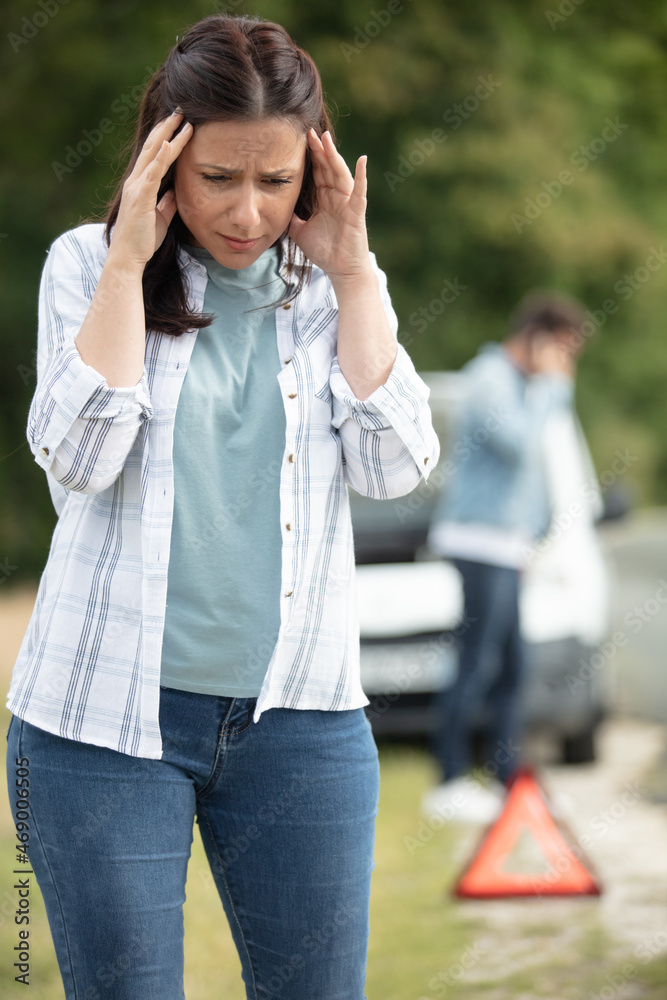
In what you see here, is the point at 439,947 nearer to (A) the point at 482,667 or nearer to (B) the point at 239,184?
(A) the point at 482,667

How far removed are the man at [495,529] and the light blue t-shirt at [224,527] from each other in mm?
3367

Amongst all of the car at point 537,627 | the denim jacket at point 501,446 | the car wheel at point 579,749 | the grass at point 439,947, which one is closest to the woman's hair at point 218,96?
the grass at point 439,947

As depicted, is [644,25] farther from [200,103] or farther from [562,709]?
[200,103]

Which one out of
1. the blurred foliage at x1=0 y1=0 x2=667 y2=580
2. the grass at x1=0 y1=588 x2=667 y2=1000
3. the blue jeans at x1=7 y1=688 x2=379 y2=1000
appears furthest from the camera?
the blurred foliage at x1=0 y1=0 x2=667 y2=580

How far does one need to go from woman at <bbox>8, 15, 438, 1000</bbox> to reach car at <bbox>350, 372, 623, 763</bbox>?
390cm

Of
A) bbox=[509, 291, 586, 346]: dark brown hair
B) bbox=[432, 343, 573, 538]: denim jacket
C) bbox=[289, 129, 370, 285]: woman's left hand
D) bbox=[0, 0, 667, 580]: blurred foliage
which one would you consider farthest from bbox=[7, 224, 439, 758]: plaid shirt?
bbox=[509, 291, 586, 346]: dark brown hair

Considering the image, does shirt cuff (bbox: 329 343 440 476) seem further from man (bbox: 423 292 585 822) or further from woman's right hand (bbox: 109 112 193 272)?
man (bbox: 423 292 585 822)

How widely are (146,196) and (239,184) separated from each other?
14 cm

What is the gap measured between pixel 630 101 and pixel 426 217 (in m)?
2.98

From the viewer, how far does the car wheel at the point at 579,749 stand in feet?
19.4

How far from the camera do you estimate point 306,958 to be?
5.60 feet

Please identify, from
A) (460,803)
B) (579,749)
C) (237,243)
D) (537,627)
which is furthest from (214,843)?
(579,749)

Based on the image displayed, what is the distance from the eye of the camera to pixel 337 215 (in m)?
1.81

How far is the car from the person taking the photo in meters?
5.71
